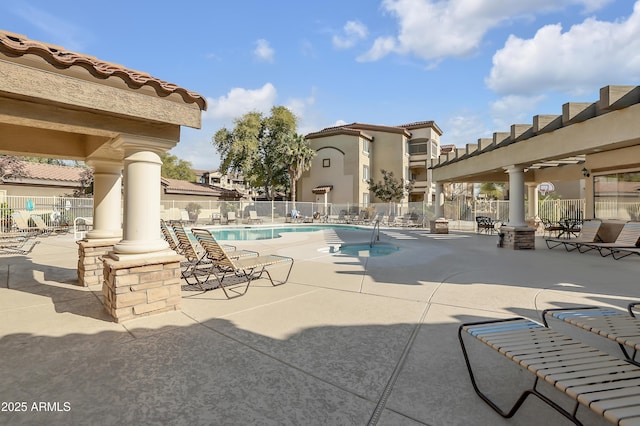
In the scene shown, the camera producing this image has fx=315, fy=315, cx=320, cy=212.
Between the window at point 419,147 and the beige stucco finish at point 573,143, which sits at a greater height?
the window at point 419,147

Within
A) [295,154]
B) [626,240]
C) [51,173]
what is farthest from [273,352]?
[295,154]

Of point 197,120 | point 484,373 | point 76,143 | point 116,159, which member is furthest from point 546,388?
point 76,143

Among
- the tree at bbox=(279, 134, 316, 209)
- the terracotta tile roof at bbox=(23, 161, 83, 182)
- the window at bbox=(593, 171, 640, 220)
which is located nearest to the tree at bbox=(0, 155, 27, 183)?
the terracotta tile roof at bbox=(23, 161, 83, 182)

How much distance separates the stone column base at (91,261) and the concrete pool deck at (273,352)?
237 mm

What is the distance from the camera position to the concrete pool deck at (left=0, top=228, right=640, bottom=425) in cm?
218

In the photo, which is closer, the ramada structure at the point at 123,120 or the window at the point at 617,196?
the ramada structure at the point at 123,120

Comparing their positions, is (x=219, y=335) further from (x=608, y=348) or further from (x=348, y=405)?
(x=608, y=348)

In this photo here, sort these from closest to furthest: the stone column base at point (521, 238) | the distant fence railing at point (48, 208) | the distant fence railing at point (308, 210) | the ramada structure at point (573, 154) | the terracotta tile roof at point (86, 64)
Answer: the terracotta tile roof at point (86, 64)
the ramada structure at point (573, 154)
the stone column base at point (521, 238)
the distant fence railing at point (308, 210)
the distant fence railing at point (48, 208)

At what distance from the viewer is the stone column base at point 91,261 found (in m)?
5.43

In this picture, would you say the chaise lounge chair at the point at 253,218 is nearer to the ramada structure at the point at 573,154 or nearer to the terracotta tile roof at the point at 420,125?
the ramada structure at the point at 573,154

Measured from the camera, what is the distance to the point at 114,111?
3.63 metres

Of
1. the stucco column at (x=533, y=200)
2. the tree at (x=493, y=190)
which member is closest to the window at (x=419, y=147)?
the tree at (x=493, y=190)

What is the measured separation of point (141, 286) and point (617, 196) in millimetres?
16324

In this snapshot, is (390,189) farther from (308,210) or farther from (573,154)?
(573,154)
